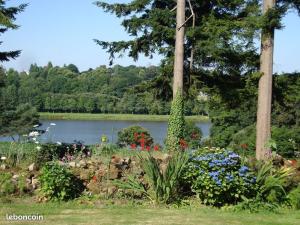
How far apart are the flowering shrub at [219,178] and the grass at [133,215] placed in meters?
0.27

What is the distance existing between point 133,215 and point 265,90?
7970 millimetres

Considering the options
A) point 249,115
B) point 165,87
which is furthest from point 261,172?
point 249,115

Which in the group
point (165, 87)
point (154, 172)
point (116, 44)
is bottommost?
point (154, 172)

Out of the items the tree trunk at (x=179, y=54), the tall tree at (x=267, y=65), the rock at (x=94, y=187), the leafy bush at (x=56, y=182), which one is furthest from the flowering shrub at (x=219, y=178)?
the tree trunk at (x=179, y=54)

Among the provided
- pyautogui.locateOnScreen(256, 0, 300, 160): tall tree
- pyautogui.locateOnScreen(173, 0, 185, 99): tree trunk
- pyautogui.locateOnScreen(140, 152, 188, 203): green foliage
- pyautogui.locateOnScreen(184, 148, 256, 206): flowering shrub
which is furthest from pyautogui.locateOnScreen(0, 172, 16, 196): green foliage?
pyautogui.locateOnScreen(173, 0, 185, 99): tree trunk

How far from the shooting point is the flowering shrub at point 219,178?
306 inches

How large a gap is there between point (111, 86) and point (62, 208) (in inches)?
3387

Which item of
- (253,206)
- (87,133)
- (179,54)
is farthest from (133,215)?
(87,133)

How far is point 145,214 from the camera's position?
23.6 ft

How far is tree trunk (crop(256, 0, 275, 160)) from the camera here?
1383cm

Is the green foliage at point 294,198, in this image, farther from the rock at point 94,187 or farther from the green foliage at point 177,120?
the green foliage at point 177,120

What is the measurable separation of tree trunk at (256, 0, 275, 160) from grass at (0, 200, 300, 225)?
613 cm

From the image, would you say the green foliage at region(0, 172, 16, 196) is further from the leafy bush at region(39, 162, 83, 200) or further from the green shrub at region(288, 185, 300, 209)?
the green shrub at region(288, 185, 300, 209)

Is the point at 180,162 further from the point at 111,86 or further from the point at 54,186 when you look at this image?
the point at 111,86
